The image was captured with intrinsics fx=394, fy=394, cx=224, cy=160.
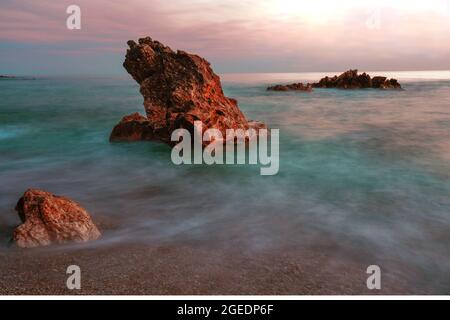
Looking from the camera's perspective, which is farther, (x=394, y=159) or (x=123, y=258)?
(x=394, y=159)

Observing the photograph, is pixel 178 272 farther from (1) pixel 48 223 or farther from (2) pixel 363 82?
(2) pixel 363 82

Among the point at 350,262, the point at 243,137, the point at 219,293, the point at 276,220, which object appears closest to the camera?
the point at 219,293

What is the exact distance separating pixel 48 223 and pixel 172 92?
847 centimetres

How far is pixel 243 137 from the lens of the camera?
13.6 m

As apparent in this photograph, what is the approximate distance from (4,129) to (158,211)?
49.7 ft

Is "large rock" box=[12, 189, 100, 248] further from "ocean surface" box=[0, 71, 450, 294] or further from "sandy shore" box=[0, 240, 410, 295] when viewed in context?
"ocean surface" box=[0, 71, 450, 294]

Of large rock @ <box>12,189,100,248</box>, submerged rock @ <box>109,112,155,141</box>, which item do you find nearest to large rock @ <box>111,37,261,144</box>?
submerged rock @ <box>109,112,155,141</box>

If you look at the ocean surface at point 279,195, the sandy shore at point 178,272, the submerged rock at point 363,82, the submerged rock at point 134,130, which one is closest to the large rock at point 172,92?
the submerged rock at point 134,130

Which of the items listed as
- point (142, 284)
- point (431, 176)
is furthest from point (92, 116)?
point (142, 284)

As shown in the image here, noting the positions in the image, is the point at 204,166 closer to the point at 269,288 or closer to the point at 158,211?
the point at 158,211

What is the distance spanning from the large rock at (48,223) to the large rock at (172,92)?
6.78 metres

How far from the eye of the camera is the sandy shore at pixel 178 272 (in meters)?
4.29

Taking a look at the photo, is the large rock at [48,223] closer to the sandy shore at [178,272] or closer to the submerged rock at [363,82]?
the sandy shore at [178,272]

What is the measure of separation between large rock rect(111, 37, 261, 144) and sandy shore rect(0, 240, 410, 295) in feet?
24.3
